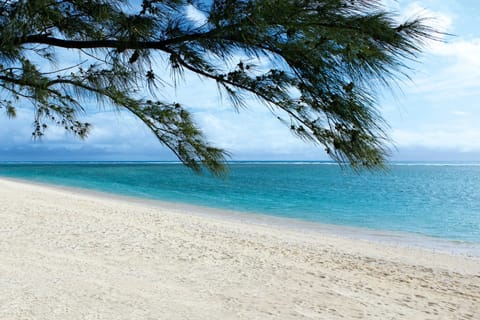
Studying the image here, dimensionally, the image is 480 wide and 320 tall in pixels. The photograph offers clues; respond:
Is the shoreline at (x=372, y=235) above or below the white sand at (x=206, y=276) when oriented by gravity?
below

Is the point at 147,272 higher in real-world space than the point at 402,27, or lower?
lower

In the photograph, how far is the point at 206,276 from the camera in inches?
228

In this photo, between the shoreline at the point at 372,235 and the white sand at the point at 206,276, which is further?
the shoreline at the point at 372,235

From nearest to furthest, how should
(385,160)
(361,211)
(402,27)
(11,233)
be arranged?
(402,27), (385,160), (11,233), (361,211)

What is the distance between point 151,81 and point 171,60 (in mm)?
268

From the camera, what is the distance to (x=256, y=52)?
5.37 feet

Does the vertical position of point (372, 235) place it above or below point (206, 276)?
below

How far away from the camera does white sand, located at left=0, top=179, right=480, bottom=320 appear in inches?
176

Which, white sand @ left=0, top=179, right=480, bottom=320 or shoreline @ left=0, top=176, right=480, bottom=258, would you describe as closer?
white sand @ left=0, top=179, right=480, bottom=320

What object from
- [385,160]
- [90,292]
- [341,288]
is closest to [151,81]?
[385,160]

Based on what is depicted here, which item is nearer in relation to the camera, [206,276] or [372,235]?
[206,276]

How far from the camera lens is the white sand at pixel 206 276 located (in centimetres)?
448

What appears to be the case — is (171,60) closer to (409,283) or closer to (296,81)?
(296,81)

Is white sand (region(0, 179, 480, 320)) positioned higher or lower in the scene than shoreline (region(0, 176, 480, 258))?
higher
